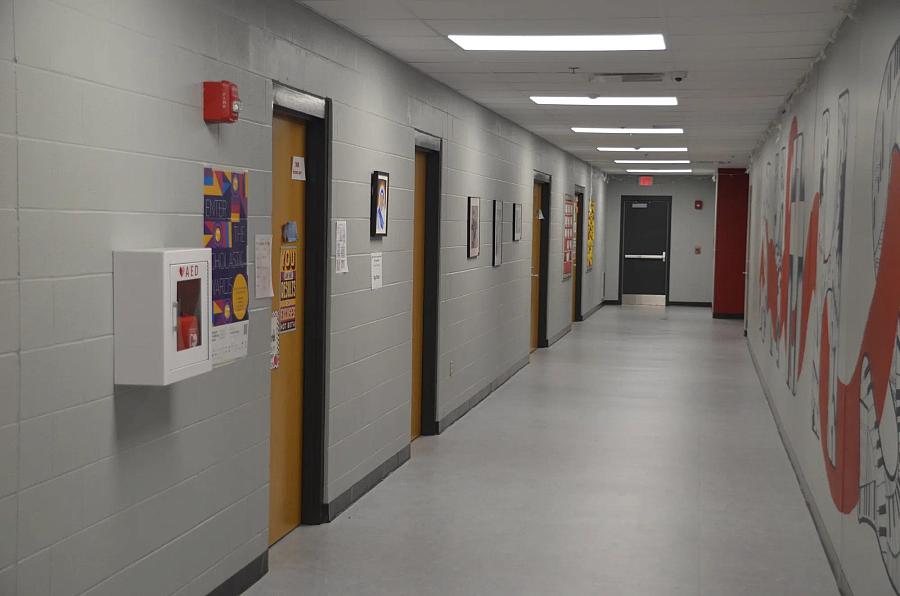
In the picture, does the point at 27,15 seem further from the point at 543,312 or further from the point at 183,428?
the point at 543,312

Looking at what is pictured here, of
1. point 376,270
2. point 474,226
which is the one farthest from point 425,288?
point 376,270

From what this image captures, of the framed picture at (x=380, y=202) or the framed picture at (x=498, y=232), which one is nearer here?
the framed picture at (x=380, y=202)

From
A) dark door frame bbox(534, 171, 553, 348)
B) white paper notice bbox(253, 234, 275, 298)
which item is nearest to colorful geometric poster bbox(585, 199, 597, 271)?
dark door frame bbox(534, 171, 553, 348)

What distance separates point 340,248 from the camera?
5465 millimetres

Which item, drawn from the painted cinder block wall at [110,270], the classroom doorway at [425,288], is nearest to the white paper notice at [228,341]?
the painted cinder block wall at [110,270]

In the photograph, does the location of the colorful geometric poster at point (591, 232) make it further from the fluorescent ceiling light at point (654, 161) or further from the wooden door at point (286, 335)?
the wooden door at point (286, 335)

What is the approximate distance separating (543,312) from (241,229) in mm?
9287

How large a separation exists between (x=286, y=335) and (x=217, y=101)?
62.1 inches

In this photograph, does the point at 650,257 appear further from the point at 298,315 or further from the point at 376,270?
the point at 298,315

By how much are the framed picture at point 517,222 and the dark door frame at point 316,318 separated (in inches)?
211

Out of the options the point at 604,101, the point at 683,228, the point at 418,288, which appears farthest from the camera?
the point at 683,228

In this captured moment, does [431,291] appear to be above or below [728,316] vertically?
above

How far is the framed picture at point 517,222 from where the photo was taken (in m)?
10.5

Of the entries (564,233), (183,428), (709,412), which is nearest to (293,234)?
(183,428)
